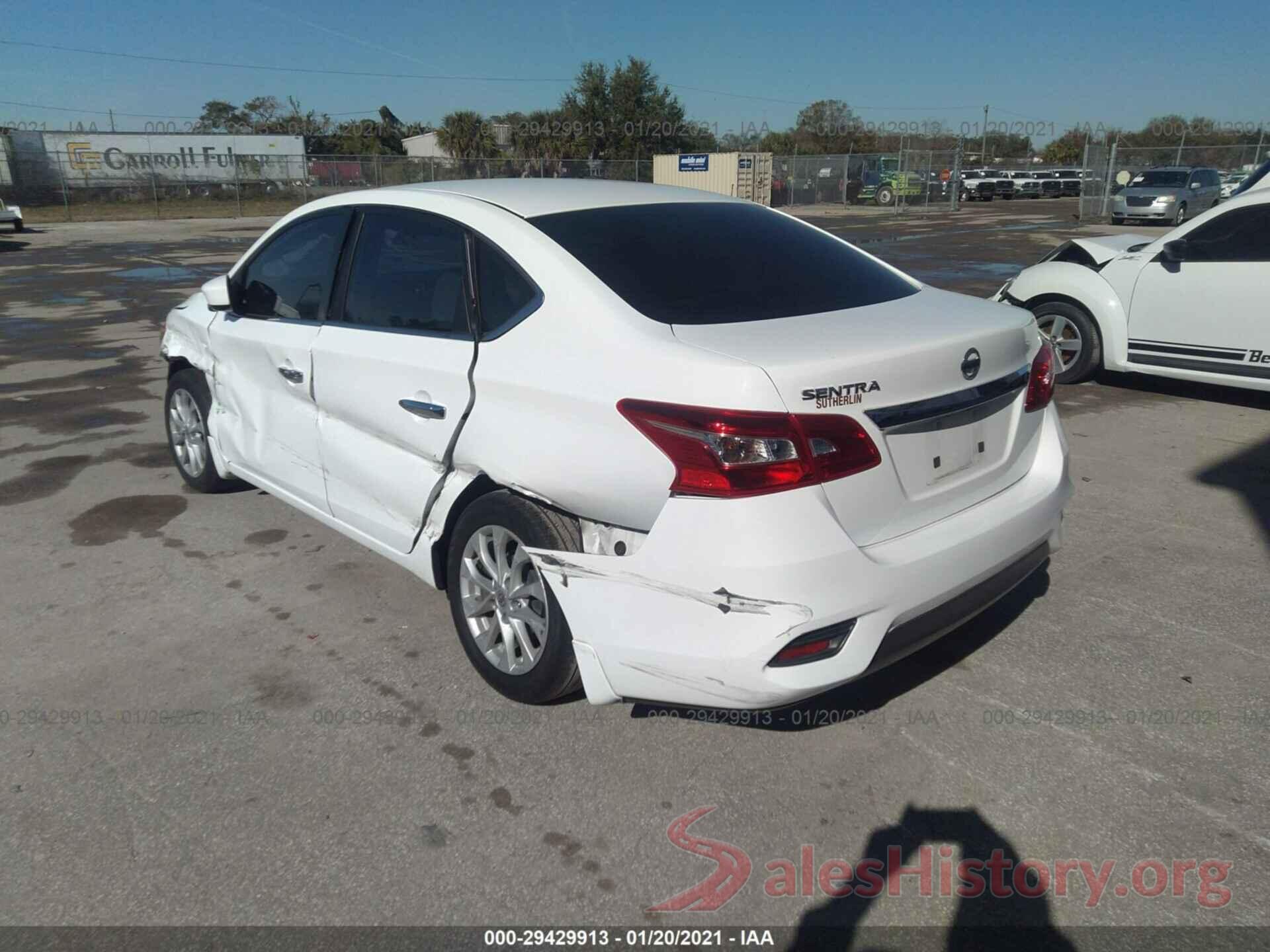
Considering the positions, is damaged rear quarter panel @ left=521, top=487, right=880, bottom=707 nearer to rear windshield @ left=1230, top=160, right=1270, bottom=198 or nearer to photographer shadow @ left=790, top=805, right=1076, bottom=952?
photographer shadow @ left=790, top=805, right=1076, bottom=952

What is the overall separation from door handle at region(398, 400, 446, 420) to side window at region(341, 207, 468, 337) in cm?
25

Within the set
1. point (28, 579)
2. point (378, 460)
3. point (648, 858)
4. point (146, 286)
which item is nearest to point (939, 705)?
point (648, 858)

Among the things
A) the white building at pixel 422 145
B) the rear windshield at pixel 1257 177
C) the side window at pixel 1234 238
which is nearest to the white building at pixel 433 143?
the white building at pixel 422 145

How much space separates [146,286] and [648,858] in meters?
14.6

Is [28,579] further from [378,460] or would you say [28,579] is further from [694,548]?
[694,548]

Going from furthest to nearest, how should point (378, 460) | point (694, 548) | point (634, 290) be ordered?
point (378, 460)
point (634, 290)
point (694, 548)

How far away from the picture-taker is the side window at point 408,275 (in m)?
3.25

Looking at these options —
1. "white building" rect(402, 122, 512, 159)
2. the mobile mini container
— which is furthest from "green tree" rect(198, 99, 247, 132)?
the mobile mini container

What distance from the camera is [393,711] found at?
3.16 m

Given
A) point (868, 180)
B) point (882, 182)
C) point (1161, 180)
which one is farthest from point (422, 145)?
point (1161, 180)

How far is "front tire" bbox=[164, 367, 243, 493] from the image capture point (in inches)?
192

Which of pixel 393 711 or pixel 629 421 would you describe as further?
pixel 393 711

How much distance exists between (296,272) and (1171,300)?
240 inches

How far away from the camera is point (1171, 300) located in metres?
6.90
